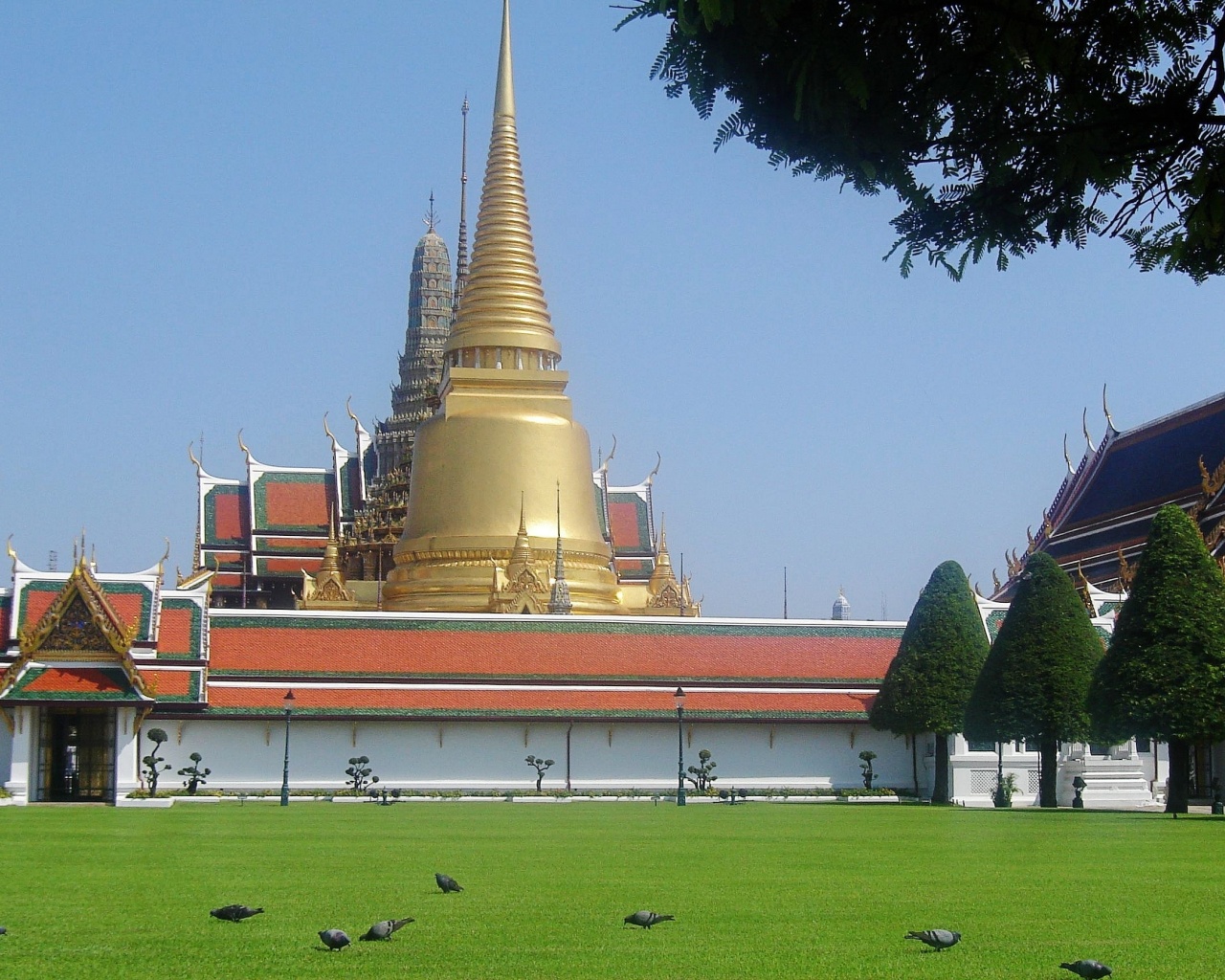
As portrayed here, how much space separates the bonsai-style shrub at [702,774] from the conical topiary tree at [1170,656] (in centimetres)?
978

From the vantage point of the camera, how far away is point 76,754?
34.6 meters

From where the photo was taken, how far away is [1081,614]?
32906mm

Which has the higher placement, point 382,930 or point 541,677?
point 541,677

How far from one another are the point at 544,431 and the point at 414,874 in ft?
124

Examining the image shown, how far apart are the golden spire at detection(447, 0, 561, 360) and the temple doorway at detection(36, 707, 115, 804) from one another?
2134cm

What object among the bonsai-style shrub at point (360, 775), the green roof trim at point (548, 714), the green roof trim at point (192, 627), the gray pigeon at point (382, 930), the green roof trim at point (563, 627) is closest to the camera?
the gray pigeon at point (382, 930)

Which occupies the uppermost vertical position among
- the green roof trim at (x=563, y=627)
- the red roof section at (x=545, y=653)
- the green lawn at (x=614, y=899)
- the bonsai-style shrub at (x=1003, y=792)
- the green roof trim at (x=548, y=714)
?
the green roof trim at (x=563, y=627)

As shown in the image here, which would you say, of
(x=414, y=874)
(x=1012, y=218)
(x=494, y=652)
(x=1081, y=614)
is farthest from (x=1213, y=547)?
(x=1012, y=218)

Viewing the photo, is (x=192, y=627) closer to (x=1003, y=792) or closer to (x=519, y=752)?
(x=519, y=752)

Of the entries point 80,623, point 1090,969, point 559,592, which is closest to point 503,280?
point 559,592

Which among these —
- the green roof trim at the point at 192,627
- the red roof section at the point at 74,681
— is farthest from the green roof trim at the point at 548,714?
the red roof section at the point at 74,681

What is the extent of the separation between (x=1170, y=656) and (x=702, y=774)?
A: 1138 centimetres

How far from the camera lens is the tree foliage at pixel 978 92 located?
6254mm

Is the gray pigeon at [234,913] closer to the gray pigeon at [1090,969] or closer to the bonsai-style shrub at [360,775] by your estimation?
the gray pigeon at [1090,969]
